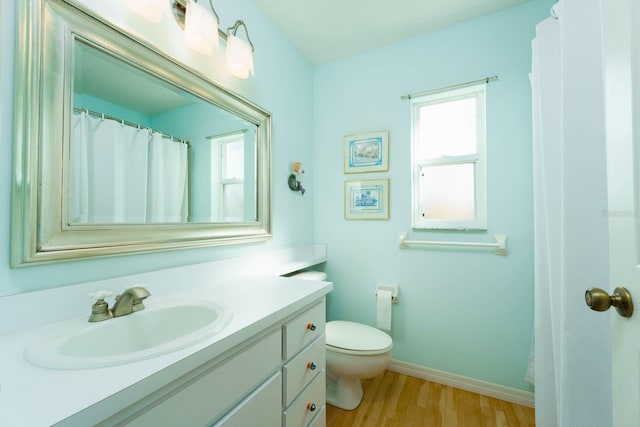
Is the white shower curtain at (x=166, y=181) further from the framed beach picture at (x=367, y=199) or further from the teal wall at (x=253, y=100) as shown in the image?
the framed beach picture at (x=367, y=199)

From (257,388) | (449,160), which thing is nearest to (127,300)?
(257,388)

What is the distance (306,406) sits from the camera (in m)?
1.07

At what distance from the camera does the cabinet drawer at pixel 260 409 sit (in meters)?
0.72

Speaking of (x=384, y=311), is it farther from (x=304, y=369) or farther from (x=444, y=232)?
(x=304, y=369)

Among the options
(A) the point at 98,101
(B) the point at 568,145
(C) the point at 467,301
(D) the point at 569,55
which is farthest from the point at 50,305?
(C) the point at 467,301

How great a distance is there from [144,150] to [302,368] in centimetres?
109

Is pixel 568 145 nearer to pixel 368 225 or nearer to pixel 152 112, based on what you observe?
pixel 368 225

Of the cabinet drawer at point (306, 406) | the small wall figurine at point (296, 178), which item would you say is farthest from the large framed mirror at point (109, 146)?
the cabinet drawer at point (306, 406)

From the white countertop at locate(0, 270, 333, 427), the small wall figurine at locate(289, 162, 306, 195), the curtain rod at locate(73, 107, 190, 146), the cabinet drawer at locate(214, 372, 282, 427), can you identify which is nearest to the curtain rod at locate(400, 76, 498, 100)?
the small wall figurine at locate(289, 162, 306, 195)

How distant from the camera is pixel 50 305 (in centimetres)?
76

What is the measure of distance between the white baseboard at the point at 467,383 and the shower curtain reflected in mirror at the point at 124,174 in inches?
71.8

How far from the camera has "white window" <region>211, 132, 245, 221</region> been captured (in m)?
1.35

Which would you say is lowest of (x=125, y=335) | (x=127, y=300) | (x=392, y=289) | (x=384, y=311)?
(x=384, y=311)

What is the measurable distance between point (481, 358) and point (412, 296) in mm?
552
